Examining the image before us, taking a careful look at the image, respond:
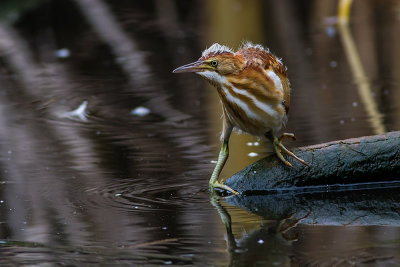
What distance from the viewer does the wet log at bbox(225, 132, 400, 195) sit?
16.1ft

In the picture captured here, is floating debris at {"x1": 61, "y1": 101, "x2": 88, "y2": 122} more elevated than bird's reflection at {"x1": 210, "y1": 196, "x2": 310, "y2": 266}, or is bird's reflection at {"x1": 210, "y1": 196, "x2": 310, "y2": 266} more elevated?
bird's reflection at {"x1": 210, "y1": 196, "x2": 310, "y2": 266}

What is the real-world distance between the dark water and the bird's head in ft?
2.62

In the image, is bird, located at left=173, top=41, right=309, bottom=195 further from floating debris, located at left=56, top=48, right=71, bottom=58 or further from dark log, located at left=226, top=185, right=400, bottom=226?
floating debris, located at left=56, top=48, right=71, bottom=58

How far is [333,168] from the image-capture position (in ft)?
16.2

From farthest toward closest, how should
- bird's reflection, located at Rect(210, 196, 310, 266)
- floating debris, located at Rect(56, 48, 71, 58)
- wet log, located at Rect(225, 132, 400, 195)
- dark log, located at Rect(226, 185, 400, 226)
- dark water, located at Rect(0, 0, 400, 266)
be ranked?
floating debris, located at Rect(56, 48, 71, 58) → wet log, located at Rect(225, 132, 400, 195) → dark log, located at Rect(226, 185, 400, 226) → dark water, located at Rect(0, 0, 400, 266) → bird's reflection, located at Rect(210, 196, 310, 266)

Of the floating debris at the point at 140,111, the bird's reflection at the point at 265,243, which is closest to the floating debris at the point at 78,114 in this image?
the floating debris at the point at 140,111

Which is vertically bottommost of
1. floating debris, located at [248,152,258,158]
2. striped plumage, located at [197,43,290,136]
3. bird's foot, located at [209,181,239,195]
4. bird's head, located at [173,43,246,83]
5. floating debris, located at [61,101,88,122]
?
floating debris, located at [248,152,258,158]

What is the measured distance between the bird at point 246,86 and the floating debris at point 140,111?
2520 millimetres

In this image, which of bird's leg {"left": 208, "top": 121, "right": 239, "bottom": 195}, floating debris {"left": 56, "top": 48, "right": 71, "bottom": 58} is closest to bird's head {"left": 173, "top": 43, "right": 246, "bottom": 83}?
bird's leg {"left": 208, "top": 121, "right": 239, "bottom": 195}

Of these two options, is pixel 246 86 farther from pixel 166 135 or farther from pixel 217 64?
pixel 166 135

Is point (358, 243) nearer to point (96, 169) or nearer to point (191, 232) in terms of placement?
point (191, 232)

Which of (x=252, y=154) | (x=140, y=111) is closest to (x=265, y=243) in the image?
(x=252, y=154)

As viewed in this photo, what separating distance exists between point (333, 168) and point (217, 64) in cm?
100

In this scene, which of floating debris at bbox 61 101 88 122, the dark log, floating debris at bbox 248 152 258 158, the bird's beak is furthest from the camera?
floating debris at bbox 61 101 88 122
